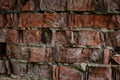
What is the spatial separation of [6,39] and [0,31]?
0.04 m

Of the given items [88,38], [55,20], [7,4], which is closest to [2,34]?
[7,4]

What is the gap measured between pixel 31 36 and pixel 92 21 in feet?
0.74

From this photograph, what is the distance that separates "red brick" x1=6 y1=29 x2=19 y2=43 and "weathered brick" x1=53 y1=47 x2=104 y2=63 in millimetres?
153

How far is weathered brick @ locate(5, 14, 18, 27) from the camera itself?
35.6 inches

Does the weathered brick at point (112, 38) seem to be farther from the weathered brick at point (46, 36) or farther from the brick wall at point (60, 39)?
the weathered brick at point (46, 36)

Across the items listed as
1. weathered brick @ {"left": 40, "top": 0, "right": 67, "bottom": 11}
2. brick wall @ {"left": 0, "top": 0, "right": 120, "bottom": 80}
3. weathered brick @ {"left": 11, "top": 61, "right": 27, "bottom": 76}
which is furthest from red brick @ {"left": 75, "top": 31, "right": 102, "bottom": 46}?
weathered brick @ {"left": 11, "top": 61, "right": 27, "bottom": 76}

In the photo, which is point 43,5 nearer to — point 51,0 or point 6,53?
point 51,0

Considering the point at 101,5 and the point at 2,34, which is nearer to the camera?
the point at 101,5

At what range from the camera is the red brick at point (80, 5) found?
0.83 meters

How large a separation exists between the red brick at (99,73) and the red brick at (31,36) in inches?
8.6

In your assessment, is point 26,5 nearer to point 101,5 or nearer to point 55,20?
point 55,20

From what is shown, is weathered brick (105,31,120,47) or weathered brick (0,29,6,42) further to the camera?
weathered brick (0,29,6,42)

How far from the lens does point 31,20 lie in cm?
89

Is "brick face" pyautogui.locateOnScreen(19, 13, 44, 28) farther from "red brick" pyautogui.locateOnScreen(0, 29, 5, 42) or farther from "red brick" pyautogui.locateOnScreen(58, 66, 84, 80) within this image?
"red brick" pyautogui.locateOnScreen(58, 66, 84, 80)
